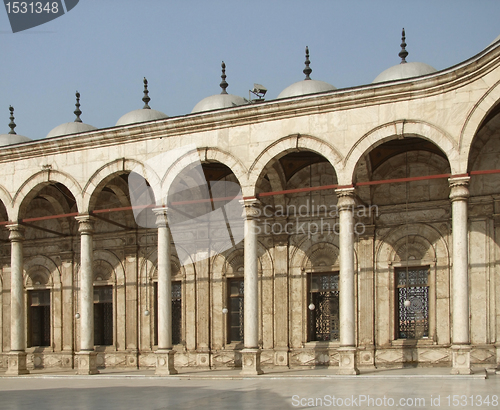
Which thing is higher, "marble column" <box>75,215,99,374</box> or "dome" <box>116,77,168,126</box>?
"dome" <box>116,77,168,126</box>

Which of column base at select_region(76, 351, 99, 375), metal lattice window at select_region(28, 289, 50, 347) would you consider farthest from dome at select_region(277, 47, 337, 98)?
metal lattice window at select_region(28, 289, 50, 347)

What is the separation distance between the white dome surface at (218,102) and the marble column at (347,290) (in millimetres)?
6155

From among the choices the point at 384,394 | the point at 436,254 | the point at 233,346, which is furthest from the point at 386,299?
the point at 384,394

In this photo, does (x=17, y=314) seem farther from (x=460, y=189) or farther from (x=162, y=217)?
(x=460, y=189)

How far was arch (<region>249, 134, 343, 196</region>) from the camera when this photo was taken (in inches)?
663

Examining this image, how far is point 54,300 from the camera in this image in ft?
75.2

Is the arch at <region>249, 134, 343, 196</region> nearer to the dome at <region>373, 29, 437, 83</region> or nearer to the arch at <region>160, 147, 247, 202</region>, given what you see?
the arch at <region>160, 147, 247, 202</region>

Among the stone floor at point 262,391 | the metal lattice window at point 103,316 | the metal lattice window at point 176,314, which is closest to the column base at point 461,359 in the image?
the stone floor at point 262,391

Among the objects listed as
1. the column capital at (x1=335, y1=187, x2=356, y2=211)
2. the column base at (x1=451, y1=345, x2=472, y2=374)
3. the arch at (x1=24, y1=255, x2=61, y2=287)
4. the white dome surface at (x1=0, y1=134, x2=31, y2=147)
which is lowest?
the column base at (x1=451, y1=345, x2=472, y2=374)

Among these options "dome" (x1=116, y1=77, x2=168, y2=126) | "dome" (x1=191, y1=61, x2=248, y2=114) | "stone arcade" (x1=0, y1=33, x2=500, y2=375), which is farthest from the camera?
"dome" (x1=116, y1=77, x2=168, y2=126)

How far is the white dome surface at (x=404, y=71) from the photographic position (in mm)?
18953

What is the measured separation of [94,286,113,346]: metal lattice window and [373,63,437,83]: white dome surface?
10657 millimetres

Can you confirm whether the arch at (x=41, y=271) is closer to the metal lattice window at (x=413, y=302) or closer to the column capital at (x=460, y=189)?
the metal lattice window at (x=413, y=302)

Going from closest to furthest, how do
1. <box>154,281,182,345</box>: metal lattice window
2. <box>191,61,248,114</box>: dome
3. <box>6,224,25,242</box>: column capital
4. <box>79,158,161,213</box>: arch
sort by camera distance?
<box>79,158,161,213</box>: arch → <box>6,224,25,242</box>: column capital → <box>191,61,248,114</box>: dome → <box>154,281,182,345</box>: metal lattice window
